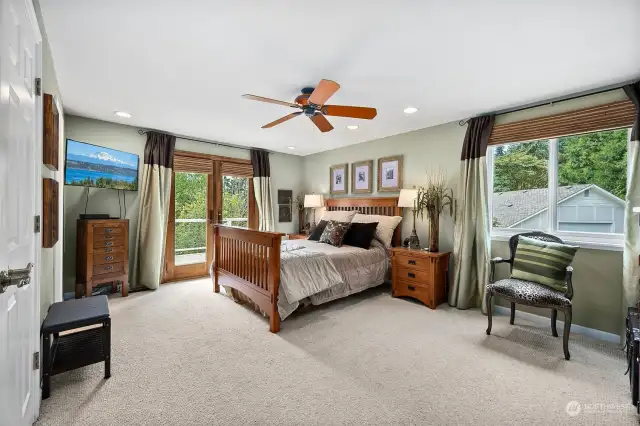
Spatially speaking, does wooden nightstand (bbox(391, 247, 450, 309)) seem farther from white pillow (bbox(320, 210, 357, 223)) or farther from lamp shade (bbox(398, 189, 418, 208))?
white pillow (bbox(320, 210, 357, 223))

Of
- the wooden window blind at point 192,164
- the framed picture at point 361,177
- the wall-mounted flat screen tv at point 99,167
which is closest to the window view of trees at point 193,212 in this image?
the wooden window blind at point 192,164

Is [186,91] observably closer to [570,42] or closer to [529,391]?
[570,42]

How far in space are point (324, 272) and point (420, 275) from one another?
123 centimetres

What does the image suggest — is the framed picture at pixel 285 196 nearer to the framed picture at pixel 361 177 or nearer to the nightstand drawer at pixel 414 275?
the framed picture at pixel 361 177

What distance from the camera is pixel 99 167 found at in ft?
11.2

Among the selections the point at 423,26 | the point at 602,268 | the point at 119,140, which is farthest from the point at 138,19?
the point at 602,268

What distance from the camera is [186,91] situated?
9.06ft

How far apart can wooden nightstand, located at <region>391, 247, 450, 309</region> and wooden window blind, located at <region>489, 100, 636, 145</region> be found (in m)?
1.53

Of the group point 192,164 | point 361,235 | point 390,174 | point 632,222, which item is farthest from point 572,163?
point 192,164

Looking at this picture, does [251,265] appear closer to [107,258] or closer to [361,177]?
[107,258]

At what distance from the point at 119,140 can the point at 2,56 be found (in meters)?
3.40

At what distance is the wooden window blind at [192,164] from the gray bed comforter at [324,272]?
2090 millimetres

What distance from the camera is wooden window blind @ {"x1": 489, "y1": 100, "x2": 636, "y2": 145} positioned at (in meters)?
2.50

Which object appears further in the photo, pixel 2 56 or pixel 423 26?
pixel 423 26
